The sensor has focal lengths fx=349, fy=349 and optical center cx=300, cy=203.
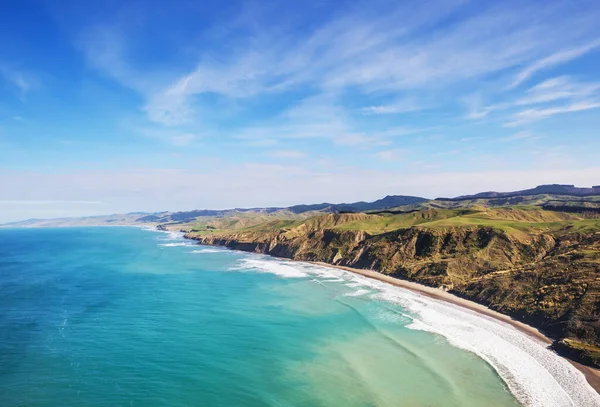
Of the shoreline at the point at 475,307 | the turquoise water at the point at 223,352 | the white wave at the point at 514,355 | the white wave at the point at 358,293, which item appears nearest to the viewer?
the turquoise water at the point at 223,352

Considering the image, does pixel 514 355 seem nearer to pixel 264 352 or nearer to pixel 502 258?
pixel 264 352

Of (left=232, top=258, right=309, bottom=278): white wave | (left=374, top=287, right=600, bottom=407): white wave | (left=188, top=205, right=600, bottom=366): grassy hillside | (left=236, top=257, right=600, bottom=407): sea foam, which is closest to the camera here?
(left=374, top=287, right=600, bottom=407): white wave

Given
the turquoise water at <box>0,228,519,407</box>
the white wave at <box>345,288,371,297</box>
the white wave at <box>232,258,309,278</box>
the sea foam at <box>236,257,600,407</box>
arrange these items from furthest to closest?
the white wave at <box>232,258,309,278</box> < the white wave at <box>345,288,371,297</box> < the sea foam at <box>236,257,600,407</box> < the turquoise water at <box>0,228,519,407</box>

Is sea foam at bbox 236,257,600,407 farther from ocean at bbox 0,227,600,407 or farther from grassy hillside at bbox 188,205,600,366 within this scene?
grassy hillside at bbox 188,205,600,366

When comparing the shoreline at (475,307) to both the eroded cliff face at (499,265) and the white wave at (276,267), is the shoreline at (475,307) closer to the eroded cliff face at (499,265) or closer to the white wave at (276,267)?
the eroded cliff face at (499,265)

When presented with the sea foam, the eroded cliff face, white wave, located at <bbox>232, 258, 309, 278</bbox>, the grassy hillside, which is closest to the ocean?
the sea foam

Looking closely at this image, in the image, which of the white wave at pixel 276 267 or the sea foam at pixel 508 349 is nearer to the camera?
the sea foam at pixel 508 349

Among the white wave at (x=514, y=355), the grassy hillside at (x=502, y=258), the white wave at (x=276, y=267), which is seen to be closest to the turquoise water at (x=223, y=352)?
the white wave at (x=514, y=355)

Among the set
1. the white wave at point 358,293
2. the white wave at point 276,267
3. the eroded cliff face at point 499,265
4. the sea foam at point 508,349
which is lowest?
the white wave at point 276,267
